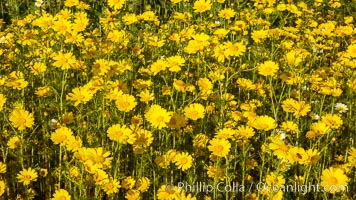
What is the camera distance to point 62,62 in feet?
9.30

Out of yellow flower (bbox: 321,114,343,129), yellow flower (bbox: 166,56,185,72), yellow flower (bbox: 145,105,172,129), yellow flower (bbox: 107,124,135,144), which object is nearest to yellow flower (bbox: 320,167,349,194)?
yellow flower (bbox: 321,114,343,129)

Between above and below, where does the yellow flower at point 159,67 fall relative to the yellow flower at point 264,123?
above

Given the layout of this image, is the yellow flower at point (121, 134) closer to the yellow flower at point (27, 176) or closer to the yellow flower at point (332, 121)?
the yellow flower at point (27, 176)

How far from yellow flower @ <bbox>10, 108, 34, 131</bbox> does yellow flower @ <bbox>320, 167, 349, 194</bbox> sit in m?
1.36

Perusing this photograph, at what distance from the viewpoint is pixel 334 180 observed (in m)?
2.29

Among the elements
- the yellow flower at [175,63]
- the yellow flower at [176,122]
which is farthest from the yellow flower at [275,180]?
the yellow flower at [175,63]

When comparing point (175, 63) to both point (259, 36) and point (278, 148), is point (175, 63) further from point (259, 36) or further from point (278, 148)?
point (278, 148)

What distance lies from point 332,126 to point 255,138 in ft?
1.37

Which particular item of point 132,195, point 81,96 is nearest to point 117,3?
point 81,96

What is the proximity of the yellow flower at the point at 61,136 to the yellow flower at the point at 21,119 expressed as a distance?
0.13m

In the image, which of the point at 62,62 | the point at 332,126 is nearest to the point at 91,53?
the point at 62,62

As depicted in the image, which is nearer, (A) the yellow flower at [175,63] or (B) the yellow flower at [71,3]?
(A) the yellow flower at [175,63]

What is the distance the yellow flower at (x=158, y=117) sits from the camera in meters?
2.47

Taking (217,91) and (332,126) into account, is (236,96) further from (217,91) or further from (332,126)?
(332,126)
